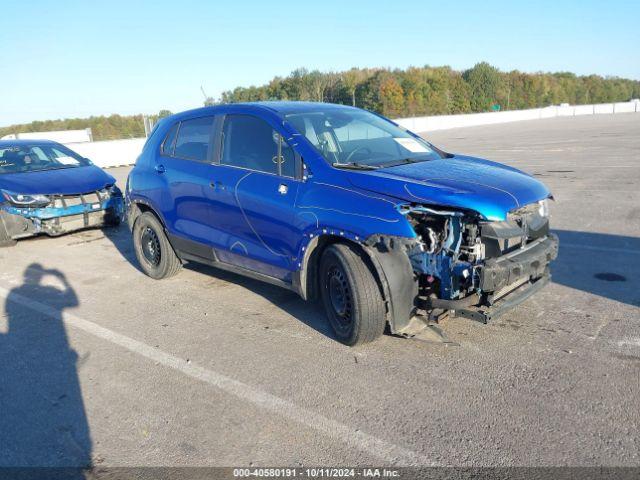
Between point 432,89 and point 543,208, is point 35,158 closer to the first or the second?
point 543,208

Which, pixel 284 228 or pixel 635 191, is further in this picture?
pixel 635 191

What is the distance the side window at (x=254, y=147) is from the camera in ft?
14.7

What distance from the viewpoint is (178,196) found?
5574 millimetres

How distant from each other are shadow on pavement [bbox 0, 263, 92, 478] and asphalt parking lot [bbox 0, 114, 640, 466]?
0.04 ft

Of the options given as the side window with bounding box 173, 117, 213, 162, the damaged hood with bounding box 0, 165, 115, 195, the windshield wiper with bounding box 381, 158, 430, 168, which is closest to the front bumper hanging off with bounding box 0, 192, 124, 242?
the damaged hood with bounding box 0, 165, 115, 195

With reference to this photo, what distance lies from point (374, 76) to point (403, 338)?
81399 millimetres

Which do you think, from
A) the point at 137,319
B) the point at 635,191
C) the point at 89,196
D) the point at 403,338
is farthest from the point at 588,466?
the point at 635,191

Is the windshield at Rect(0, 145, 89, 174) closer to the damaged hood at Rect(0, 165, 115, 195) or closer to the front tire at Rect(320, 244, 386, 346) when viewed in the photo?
the damaged hood at Rect(0, 165, 115, 195)

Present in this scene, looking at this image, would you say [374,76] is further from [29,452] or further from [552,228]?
[29,452]

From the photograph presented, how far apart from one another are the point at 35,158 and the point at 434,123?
3650 centimetres

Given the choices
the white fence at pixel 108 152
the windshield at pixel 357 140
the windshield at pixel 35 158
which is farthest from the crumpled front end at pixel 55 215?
the white fence at pixel 108 152

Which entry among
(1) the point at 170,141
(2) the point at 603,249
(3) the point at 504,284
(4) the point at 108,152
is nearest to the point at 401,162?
(3) the point at 504,284

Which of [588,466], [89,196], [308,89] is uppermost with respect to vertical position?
[308,89]

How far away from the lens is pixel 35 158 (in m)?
9.13
